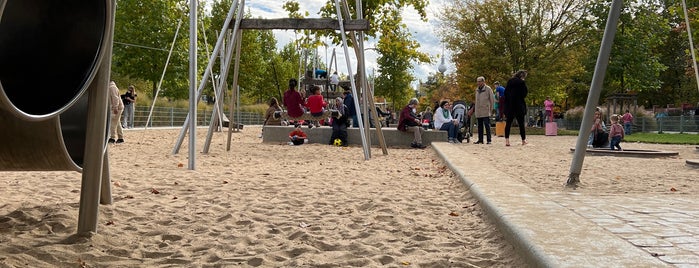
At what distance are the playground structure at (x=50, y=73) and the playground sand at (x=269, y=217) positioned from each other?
0.58 meters

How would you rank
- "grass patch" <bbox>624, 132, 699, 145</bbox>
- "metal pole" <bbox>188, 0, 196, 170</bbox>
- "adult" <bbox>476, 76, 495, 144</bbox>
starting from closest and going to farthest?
"metal pole" <bbox>188, 0, 196, 170</bbox>
"adult" <bbox>476, 76, 495, 144</bbox>
"grass patch" <bbox>624, 132, 699, 145</bbox>

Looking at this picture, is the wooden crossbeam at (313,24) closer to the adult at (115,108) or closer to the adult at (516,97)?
the adult at (115,108)

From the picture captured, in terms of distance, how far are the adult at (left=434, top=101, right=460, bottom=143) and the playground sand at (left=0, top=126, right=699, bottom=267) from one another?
797cm

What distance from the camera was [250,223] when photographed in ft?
14.8

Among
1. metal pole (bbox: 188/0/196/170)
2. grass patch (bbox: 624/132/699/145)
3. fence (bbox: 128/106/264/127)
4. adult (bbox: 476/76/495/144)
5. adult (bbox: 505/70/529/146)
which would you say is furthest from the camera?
fence (bbox: 128/106/264/127)

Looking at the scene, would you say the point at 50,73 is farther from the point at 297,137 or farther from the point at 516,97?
the point at 516,97

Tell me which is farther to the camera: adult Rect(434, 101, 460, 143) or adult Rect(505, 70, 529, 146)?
adult Rect(434, 101, 460, 143)

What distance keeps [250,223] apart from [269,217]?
0.25m

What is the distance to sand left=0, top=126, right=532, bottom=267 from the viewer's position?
11.7ft

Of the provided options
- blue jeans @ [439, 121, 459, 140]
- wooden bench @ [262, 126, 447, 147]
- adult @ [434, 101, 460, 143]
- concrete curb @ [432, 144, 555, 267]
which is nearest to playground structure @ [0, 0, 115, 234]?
concrete curb @ [432, 144, 555, 267]

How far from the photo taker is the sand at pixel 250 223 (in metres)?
3.56

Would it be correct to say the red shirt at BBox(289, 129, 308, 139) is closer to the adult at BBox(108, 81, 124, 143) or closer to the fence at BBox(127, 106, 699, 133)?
the adult at BBox(108, 81, 124, 143)

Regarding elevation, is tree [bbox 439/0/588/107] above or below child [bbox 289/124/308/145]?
above

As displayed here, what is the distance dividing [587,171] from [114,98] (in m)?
9.61
